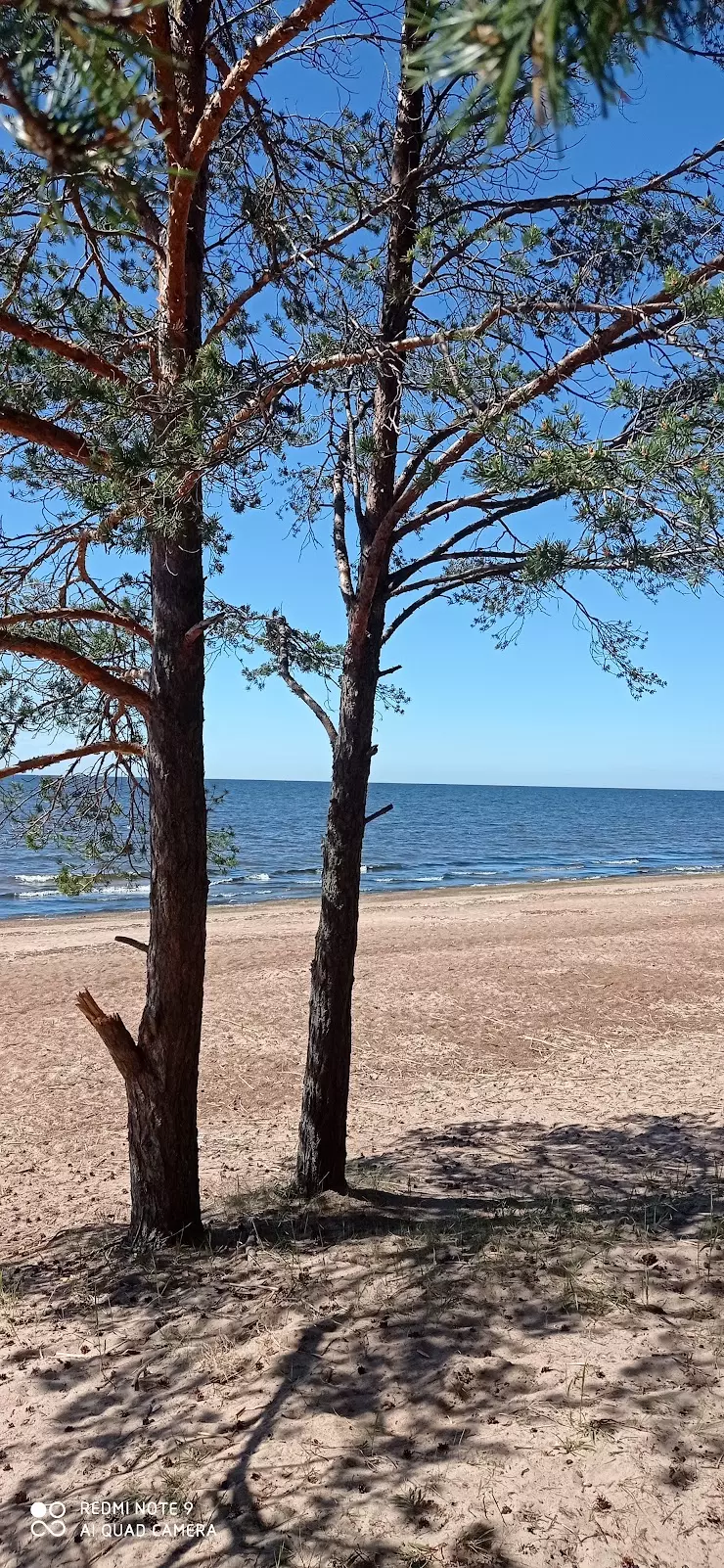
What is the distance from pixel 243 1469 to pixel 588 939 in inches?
565

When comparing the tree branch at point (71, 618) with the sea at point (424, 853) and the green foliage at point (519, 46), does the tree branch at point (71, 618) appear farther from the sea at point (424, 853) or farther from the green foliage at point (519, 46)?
the green foliage at point (519, 46)

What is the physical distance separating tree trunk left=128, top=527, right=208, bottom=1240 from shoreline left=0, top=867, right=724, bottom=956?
14066mm

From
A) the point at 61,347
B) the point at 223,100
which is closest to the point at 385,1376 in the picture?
the point at 61,347

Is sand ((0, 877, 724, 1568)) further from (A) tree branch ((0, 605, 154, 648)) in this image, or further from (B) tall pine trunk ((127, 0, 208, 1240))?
(A) tree branch ((0, 605, 154, 648))

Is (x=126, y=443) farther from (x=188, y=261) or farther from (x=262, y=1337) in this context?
(x=262, y=1337)

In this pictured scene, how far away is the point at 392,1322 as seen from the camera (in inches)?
159

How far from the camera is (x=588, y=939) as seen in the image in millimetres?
16859

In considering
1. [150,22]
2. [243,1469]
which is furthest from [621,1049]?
[150,22]

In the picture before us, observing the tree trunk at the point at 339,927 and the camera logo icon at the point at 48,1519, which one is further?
the tree trunk at the point at 339,927

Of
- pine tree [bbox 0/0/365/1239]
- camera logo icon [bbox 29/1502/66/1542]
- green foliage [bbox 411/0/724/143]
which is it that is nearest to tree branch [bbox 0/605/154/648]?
pine tree [bbox 0/0/365/1239]

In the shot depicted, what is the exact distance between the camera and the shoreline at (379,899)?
2252cm

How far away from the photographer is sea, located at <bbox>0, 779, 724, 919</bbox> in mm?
28156

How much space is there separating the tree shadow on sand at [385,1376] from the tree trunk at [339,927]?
1.39 ft

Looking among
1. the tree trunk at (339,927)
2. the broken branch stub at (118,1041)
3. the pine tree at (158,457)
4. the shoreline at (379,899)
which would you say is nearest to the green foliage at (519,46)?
→ the pine tree at (158,457)
